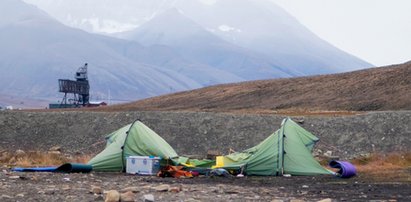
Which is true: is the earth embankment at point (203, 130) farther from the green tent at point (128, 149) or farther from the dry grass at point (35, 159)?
the green tent at point (128, 149)

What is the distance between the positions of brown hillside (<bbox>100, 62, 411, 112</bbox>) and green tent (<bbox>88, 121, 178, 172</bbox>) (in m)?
31.4

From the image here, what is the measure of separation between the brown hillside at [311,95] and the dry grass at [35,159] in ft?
91.7

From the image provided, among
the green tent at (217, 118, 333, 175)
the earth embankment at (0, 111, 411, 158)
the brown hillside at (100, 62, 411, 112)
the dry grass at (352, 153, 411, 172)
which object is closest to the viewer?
the green tent at (217, 118, 333, 175)

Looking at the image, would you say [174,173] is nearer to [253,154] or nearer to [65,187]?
[253,154]

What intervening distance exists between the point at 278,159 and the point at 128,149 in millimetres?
5674

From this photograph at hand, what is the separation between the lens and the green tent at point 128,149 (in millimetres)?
26984

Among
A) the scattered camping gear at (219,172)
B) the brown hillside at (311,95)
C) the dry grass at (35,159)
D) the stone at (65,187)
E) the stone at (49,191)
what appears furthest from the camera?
the brown hillside at (311,95)

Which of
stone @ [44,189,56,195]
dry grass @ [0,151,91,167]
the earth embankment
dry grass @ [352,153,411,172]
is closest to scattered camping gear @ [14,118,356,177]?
dry grass @ [352,153,411,172]

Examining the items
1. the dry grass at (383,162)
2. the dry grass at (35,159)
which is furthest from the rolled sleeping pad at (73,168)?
the dry grass at (383,162)

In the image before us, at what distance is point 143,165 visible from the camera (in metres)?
25.8

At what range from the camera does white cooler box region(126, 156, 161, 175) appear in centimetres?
2559

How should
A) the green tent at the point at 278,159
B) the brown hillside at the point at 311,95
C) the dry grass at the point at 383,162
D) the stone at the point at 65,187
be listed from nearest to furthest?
the stone at the point at 65,187 < the green tent at the point at 278,159 < the dry grass at the point at 383,162 < the brown hillside at the point at 311,95

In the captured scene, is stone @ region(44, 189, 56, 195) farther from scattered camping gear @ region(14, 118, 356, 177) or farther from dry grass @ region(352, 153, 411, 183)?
dry grass @ region(352, 153, 411, 183)

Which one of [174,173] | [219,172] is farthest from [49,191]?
[219,172]
